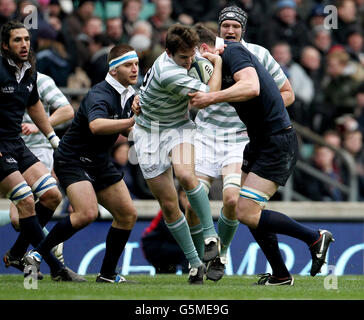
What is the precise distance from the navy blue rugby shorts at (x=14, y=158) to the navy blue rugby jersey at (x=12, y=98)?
0.25ft

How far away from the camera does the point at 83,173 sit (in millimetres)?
8984

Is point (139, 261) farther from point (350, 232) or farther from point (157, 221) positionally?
point (350, 232)

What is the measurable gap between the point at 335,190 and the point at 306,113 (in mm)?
1450

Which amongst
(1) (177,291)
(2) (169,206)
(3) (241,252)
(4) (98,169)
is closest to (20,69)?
(4) (98,169)

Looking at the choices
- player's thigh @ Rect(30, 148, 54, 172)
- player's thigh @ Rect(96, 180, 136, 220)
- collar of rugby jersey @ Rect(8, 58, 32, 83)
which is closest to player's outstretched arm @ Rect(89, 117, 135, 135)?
player's thigh @ Rect(96, 180, 136, 220)

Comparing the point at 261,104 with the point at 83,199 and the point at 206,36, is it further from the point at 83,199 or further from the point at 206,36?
the point at 83,199

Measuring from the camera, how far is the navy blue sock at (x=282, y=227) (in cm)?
844

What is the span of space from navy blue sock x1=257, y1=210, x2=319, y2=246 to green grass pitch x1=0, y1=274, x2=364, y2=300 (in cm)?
48

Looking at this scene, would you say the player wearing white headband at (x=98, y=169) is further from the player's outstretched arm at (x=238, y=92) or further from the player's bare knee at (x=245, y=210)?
→ the player's bare knee at (x=245, y=210)

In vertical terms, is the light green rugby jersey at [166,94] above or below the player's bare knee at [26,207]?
above

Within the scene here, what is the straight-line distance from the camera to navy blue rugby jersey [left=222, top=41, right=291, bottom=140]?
8438mm

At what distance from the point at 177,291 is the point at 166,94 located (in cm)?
180

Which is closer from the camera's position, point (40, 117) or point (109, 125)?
point (109, 125)

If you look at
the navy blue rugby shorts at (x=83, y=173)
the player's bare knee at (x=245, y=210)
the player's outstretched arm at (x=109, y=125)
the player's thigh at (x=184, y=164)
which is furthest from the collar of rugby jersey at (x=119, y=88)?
the player's bare knee at (x=245, y=210)
